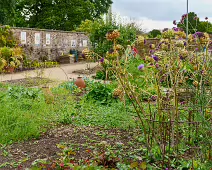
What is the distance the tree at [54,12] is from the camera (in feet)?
84.8

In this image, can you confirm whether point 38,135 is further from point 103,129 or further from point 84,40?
point 84,40

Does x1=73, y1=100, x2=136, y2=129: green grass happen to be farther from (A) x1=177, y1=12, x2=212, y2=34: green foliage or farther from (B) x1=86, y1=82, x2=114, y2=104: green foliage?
(A) x1=177, y1=12, x2=212, y2=34: green foliage

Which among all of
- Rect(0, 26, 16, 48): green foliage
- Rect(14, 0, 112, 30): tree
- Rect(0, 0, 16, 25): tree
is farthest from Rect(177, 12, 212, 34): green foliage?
Rect(0, 0, 16, 25): tree

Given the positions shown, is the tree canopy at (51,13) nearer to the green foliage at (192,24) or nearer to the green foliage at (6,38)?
the green foliage at (192,24)

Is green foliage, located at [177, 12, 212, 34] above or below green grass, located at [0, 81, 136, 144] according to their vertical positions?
above

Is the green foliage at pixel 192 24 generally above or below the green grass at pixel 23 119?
above

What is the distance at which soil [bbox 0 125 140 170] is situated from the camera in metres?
3.17

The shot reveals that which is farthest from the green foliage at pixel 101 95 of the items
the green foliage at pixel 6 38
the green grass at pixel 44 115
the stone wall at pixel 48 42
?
the stone wall at pixel 48 42

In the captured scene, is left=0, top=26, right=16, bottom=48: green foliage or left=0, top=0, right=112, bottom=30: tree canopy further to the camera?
left=0, top=0, right=112, bottom=30: tree canopy

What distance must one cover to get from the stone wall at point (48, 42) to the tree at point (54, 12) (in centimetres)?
731

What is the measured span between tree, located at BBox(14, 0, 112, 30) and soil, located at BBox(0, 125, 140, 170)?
22260mm

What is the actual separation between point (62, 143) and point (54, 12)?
2367 cm

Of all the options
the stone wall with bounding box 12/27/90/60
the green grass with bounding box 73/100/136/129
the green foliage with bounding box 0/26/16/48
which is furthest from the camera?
the stone wall with bounding box 12/27/90/60

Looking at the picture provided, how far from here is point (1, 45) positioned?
13250mm
